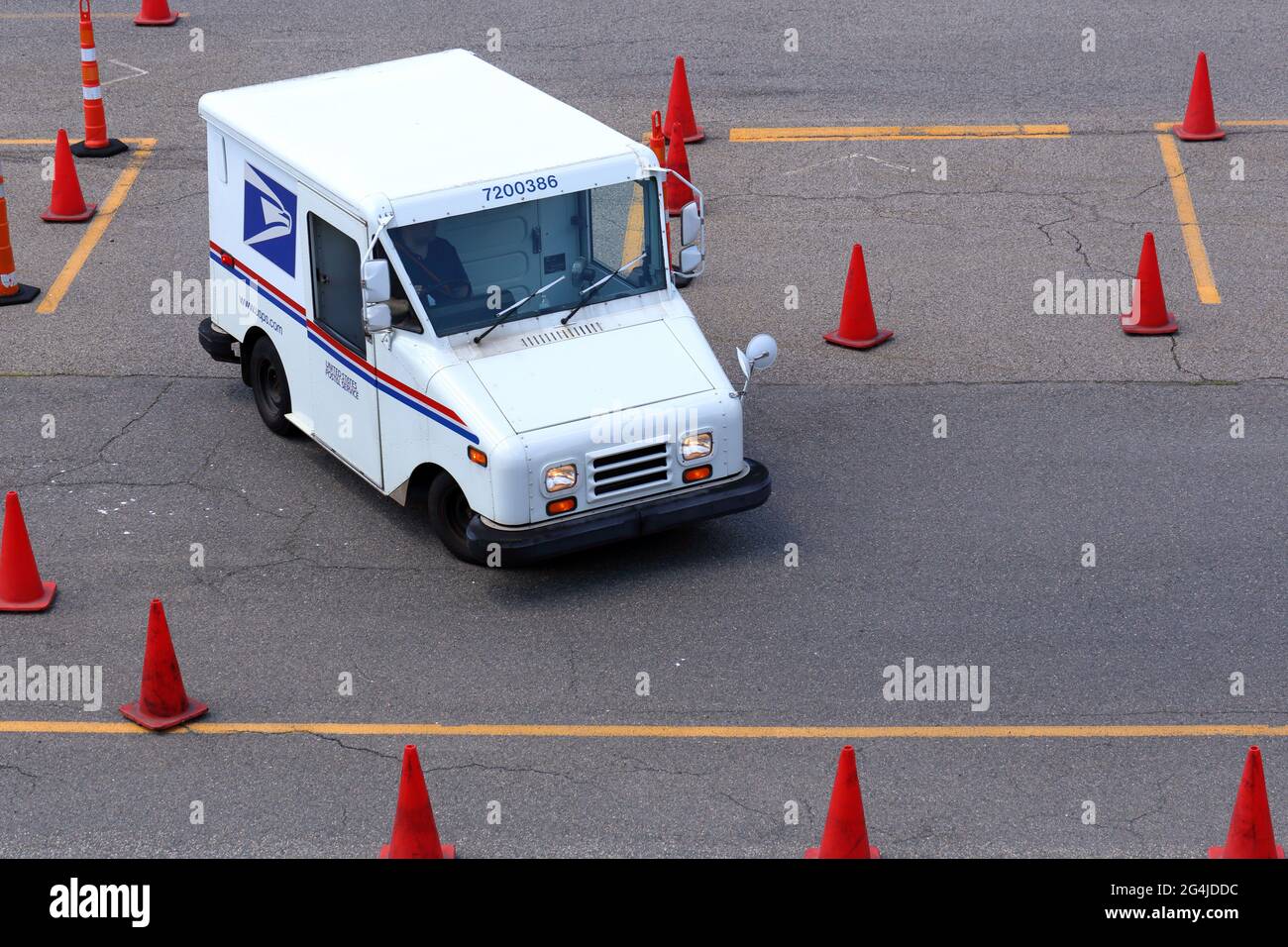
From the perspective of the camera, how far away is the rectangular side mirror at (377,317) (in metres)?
10.9

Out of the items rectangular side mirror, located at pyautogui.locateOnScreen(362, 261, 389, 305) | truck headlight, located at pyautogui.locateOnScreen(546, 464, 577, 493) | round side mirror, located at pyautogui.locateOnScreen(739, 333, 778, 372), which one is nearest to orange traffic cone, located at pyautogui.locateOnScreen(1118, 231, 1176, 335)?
round side mirror, located at pyautogui.locateOnScreen(739, 333, 778, 372)

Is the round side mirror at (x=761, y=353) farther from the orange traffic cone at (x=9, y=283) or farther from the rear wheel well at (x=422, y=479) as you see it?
the orange traffic cone at (x=9, y=283)

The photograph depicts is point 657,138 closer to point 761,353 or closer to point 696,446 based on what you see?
point 761,353

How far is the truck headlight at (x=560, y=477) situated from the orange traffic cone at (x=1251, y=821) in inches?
157

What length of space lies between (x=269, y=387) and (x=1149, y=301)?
6396 millimetres

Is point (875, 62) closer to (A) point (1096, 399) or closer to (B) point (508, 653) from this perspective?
(A) point (1096, 399)

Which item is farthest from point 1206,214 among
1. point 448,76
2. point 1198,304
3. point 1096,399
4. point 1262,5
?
point 448,76

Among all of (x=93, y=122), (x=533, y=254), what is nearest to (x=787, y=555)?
(x=533, y=254)

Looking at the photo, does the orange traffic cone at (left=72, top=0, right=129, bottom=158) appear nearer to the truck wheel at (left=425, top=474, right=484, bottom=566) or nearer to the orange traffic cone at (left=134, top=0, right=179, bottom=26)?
the orange traffic cone at (left=134, top=0, right=179, bottom=26)

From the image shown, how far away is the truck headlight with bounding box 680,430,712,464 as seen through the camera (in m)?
10.9

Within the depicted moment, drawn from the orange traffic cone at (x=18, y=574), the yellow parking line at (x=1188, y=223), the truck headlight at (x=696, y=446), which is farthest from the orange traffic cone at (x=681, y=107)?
the orange traffic cone at (x=18, y=574)

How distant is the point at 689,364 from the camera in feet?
36.6

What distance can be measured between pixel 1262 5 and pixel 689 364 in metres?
12.1

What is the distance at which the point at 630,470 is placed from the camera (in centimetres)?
1082
